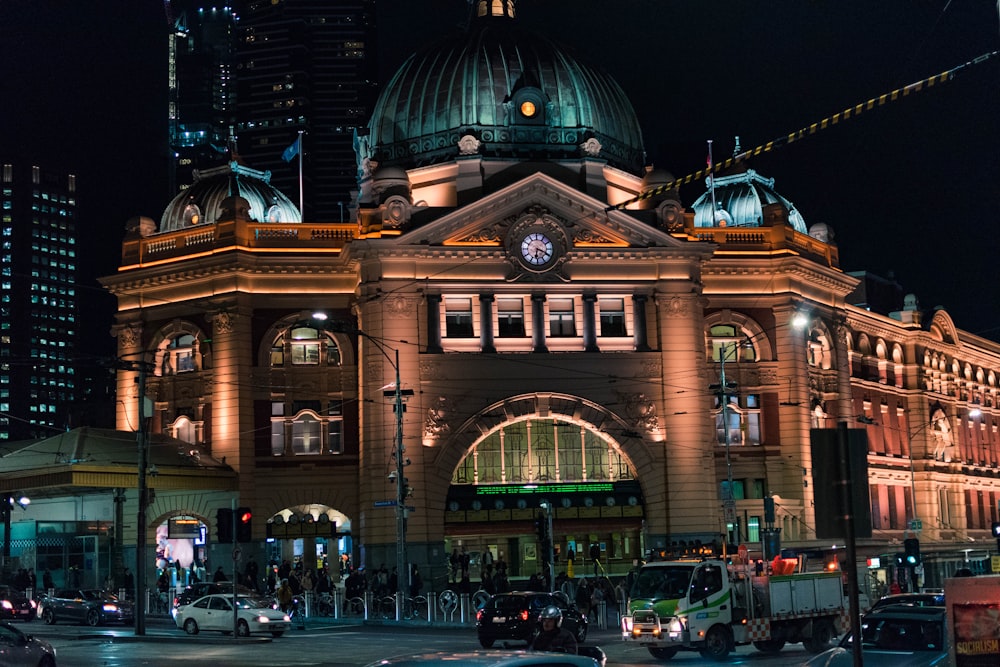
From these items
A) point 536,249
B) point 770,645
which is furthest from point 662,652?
point 536,249

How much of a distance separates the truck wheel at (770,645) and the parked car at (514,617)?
4873 mm

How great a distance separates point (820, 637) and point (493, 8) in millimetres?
53932

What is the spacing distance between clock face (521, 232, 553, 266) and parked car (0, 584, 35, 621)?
2672 cm

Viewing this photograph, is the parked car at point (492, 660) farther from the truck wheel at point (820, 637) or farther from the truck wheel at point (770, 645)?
the truck wheel at point (820, 637)

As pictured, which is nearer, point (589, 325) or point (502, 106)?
point (589, 325)

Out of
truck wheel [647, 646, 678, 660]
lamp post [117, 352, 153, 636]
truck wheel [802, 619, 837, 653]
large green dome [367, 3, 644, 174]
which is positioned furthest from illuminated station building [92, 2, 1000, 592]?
truck wheel [647, 646, 678, 660]

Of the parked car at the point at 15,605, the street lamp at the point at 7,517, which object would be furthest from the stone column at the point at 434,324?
the parked car at the point at 15,605

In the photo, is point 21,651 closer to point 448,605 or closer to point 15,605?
point 15,605

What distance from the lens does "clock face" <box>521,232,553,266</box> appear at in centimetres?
6750

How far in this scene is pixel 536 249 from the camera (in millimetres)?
67750

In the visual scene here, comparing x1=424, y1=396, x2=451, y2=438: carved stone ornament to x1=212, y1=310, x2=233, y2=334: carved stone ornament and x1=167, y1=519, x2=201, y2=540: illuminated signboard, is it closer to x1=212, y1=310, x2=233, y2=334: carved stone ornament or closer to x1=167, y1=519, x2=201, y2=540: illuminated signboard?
x1=212, y1=310, x2=233, y2=334: carved stone ornament

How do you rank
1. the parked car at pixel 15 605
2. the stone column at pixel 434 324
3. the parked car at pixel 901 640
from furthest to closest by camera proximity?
the stone column at pixel 434 324
the parked car at pixel 15 605
the parked car at pixel 901 640

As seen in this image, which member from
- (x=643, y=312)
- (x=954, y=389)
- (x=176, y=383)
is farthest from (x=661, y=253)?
(x=954, y=389)

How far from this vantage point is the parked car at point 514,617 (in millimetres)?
38312
